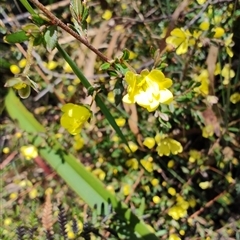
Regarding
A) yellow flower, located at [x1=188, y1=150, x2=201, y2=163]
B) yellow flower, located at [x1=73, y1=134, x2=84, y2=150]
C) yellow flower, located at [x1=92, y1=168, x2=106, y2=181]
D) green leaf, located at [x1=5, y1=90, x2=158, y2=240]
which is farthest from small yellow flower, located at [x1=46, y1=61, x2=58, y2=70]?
yellow flower, located at [x1=188, y1=150, x2=201, y2=163]

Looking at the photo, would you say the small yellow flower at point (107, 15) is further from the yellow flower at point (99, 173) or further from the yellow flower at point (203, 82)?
the yellow flower at point (99, 173)

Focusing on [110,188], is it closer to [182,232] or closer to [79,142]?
[79,142]

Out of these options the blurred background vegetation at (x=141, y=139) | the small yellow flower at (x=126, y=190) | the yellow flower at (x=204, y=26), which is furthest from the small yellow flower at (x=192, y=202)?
the yellow flower at (x=204, y=26)

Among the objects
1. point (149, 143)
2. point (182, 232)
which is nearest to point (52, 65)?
point (149, 143)

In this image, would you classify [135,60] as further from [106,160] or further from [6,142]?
[6,142]

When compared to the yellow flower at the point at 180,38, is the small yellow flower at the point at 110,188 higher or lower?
lower

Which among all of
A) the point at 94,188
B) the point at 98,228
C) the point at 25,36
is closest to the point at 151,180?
the point at 94,188
